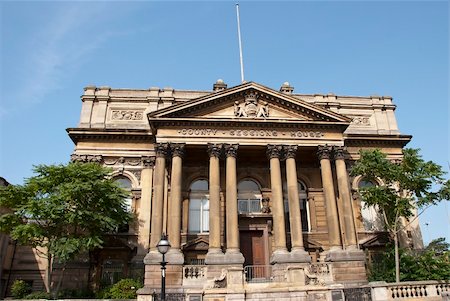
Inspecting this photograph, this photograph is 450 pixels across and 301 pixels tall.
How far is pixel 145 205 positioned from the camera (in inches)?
1040

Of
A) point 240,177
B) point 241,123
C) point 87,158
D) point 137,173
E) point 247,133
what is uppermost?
point 241,123

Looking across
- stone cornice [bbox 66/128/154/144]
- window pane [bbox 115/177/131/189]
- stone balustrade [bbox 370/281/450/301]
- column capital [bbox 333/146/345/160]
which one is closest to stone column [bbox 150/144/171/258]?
stone cornice [bbox 66/128/154/144]

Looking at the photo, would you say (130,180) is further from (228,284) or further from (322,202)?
(322,202)

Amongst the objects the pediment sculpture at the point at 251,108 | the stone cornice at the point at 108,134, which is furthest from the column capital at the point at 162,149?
the pediment sculpture at the point at 251,108

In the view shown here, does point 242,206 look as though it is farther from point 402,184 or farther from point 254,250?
point 402,184

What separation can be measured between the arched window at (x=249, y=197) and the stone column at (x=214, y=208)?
3.92 meters

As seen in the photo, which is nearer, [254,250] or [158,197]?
[158,197]

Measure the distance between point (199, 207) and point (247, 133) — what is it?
21.3 ft

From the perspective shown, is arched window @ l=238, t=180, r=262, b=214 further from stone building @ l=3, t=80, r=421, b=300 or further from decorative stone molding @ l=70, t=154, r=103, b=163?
decorative stone molding @ l=70, t=154, r=103, b=163

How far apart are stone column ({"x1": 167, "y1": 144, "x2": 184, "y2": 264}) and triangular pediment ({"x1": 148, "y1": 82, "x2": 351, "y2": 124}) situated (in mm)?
2723

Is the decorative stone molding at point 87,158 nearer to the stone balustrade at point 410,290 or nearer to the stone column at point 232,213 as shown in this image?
the stone column at point 232,213

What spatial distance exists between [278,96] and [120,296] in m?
16.6

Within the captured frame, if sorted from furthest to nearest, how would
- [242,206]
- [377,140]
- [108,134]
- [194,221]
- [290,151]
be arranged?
[377,140] < [108,134] < [242,206] < [194,221] < [290,151]

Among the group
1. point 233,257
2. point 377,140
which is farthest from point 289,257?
point 377,140
